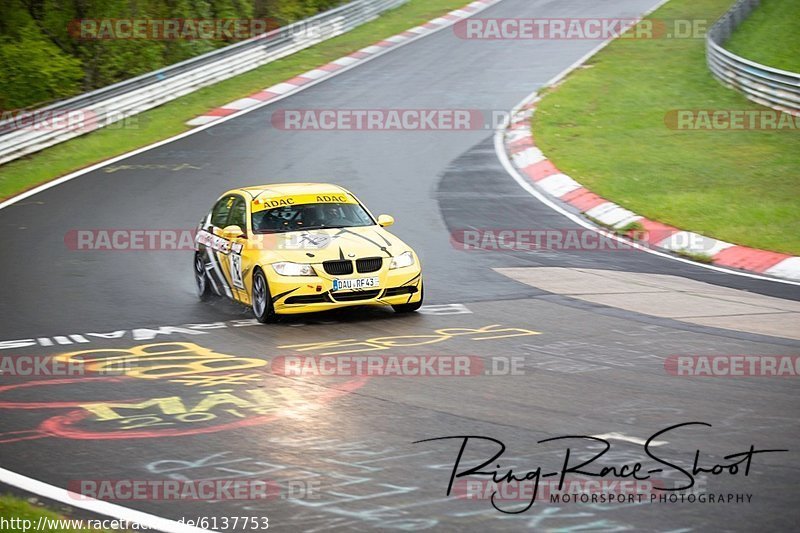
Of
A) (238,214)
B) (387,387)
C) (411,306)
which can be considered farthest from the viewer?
(238,214)

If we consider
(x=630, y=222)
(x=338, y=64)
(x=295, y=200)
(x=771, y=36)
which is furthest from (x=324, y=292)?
(x=771, y=36)

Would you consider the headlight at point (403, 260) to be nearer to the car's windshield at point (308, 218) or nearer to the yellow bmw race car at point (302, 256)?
the yellow bmw race car at point (302, 256)

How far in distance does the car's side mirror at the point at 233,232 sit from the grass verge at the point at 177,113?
364 inches

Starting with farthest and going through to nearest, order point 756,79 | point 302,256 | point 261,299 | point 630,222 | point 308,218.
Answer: point 756,79 < point 630,222 < point 308,218 < point 261,299 < point 302,256

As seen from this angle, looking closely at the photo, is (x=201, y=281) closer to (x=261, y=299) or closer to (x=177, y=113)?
(x=261, y=299)

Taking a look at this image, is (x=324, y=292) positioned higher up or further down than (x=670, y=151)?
further down

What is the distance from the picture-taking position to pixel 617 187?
19016mm

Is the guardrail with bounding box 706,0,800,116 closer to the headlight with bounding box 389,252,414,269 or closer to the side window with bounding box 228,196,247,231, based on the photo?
the headlight with bounding box 389,252,414,269

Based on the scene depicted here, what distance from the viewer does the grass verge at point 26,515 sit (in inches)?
227

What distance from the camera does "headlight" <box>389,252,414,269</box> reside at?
12.0m

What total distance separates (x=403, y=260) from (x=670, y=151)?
35.7 ft

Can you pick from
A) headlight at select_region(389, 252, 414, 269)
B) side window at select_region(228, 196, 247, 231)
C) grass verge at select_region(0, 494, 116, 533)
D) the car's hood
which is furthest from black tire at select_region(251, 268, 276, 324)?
grass verge at select_region(0, 494, 116, 533)

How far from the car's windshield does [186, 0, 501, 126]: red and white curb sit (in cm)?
1343

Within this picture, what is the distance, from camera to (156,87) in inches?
1094
